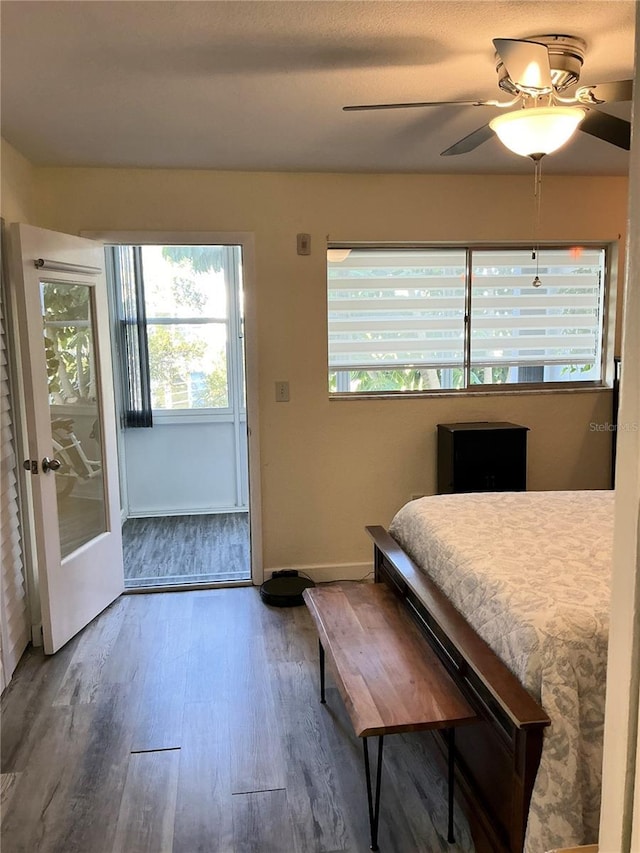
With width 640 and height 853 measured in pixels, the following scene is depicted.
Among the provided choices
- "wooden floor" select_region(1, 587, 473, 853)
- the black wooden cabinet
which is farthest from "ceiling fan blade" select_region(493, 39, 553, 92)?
"wooden floor" select_region(1, 587, 473, 853)

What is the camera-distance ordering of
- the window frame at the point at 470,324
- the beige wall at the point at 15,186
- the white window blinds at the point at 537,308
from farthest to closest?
1. the white window blinds at the point at 537,308
2. the window frame at the point at 470,324
3. the beige wall at the point at 15,186

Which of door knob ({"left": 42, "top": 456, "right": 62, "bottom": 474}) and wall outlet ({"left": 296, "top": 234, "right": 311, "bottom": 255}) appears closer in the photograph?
door knob ({"left": 42, "top": 456, "right": 62, "bottom": 474})

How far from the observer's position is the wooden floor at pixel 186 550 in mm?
4055

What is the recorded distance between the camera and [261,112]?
102 inches

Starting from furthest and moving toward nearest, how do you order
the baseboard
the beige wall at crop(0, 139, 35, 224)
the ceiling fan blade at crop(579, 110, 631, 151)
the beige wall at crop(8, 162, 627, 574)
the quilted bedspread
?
the beige wall at crop(8, 162, 627, 574), the baseboard, the beige wall at crop(0, 139, 35, 224), the ceiling fan blade at crop(579, 110, 631, 151), the quilted bedspread

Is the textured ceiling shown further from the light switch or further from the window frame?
the window frame

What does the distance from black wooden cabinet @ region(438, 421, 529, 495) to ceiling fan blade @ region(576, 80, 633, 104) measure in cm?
202

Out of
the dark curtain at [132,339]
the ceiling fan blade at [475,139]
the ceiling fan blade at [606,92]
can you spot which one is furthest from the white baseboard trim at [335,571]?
the ceiling fan blade at [606,92]

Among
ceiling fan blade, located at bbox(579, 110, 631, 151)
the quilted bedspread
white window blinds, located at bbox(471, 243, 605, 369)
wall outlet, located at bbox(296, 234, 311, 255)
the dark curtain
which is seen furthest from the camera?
the dark curtain

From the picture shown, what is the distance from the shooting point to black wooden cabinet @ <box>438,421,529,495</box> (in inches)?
146

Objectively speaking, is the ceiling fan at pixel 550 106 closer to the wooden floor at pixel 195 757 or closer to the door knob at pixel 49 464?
the door knob at pixel 49 464

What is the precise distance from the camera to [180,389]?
5434mm

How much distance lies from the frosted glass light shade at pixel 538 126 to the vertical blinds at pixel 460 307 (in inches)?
74.1

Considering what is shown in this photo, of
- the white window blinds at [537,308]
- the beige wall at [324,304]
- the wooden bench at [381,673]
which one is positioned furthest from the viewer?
the white window blinds at [537,308]
